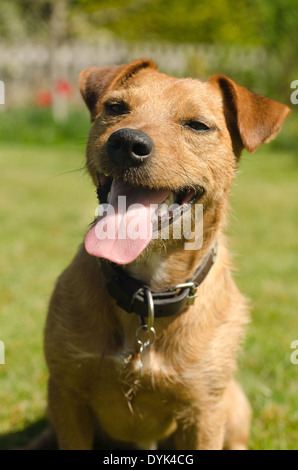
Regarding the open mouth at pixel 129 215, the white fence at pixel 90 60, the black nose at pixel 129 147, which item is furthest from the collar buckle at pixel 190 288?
the white fence at pixel 90 60

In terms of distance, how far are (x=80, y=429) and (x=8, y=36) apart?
21.8m

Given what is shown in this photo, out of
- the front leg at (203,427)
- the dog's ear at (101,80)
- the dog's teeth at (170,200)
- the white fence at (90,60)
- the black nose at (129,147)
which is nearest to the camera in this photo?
the black nose at (129,147)

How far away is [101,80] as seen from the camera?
3.23 meters

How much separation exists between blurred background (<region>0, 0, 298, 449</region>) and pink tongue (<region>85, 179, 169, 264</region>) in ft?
1.65

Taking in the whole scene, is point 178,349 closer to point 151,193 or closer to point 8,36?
point 151,193

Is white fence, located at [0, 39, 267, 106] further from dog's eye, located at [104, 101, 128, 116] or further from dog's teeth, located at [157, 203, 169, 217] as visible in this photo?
dog's teeth, located at [157, 203, 169, 217]

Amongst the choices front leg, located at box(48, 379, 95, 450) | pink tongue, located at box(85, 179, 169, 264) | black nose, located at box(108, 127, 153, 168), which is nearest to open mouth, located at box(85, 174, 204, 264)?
pink tongue, located at box(85, 179, 169, 264)

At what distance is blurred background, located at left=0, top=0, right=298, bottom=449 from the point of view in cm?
403

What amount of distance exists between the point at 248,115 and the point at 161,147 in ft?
2.04

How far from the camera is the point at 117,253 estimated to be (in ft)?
8.42

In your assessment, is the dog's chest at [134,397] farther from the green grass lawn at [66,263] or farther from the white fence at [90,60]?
the white fence at [90,60]

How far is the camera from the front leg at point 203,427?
9.53 ft

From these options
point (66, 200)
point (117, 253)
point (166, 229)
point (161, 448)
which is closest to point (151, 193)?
point (166, 229)

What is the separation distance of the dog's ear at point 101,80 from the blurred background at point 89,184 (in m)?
0.28
